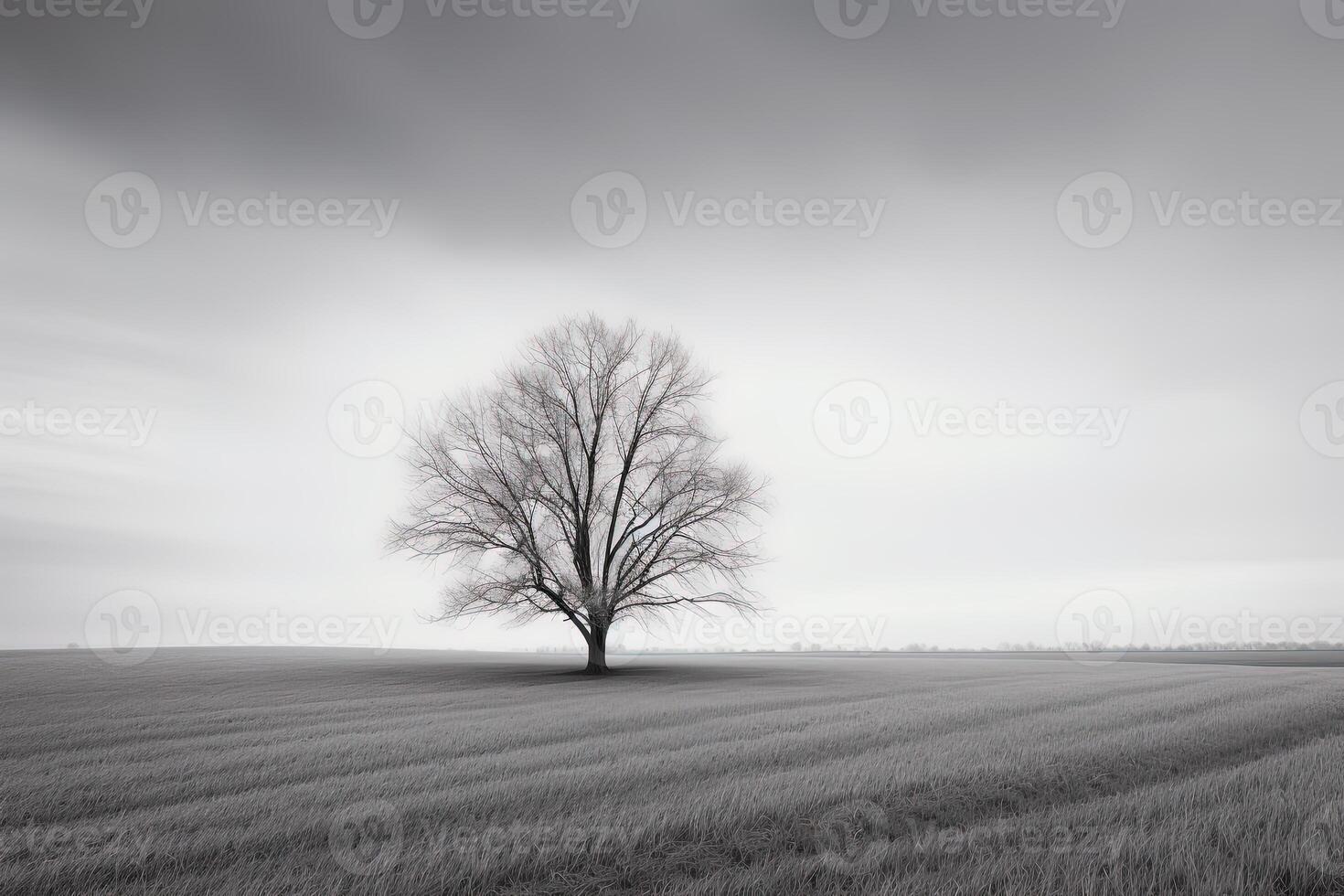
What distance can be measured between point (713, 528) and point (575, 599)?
21.4ft

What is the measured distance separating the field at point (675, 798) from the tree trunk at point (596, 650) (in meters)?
12.4

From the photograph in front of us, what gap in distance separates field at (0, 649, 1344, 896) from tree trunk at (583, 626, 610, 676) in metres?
12.4

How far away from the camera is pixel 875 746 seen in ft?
37.4

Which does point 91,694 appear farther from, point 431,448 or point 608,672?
point 608,672

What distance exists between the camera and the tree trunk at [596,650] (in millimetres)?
29047

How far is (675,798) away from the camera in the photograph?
7918 millimetres

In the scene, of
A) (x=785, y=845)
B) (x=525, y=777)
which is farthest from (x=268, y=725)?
(x=785, y=845)

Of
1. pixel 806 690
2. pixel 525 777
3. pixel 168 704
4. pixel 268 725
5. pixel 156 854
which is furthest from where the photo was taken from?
pixel 806 690

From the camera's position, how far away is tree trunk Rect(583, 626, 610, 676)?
29047 millimetres

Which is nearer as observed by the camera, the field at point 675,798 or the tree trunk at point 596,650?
the field at point 675,798

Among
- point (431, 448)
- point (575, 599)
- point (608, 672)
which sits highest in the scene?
point (431, 448)

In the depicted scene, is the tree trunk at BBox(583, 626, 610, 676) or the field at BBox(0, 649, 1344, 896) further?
the tree trunk at BBox(583, 626, 610, 676)

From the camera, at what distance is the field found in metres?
5.72

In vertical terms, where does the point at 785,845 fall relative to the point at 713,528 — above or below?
below
